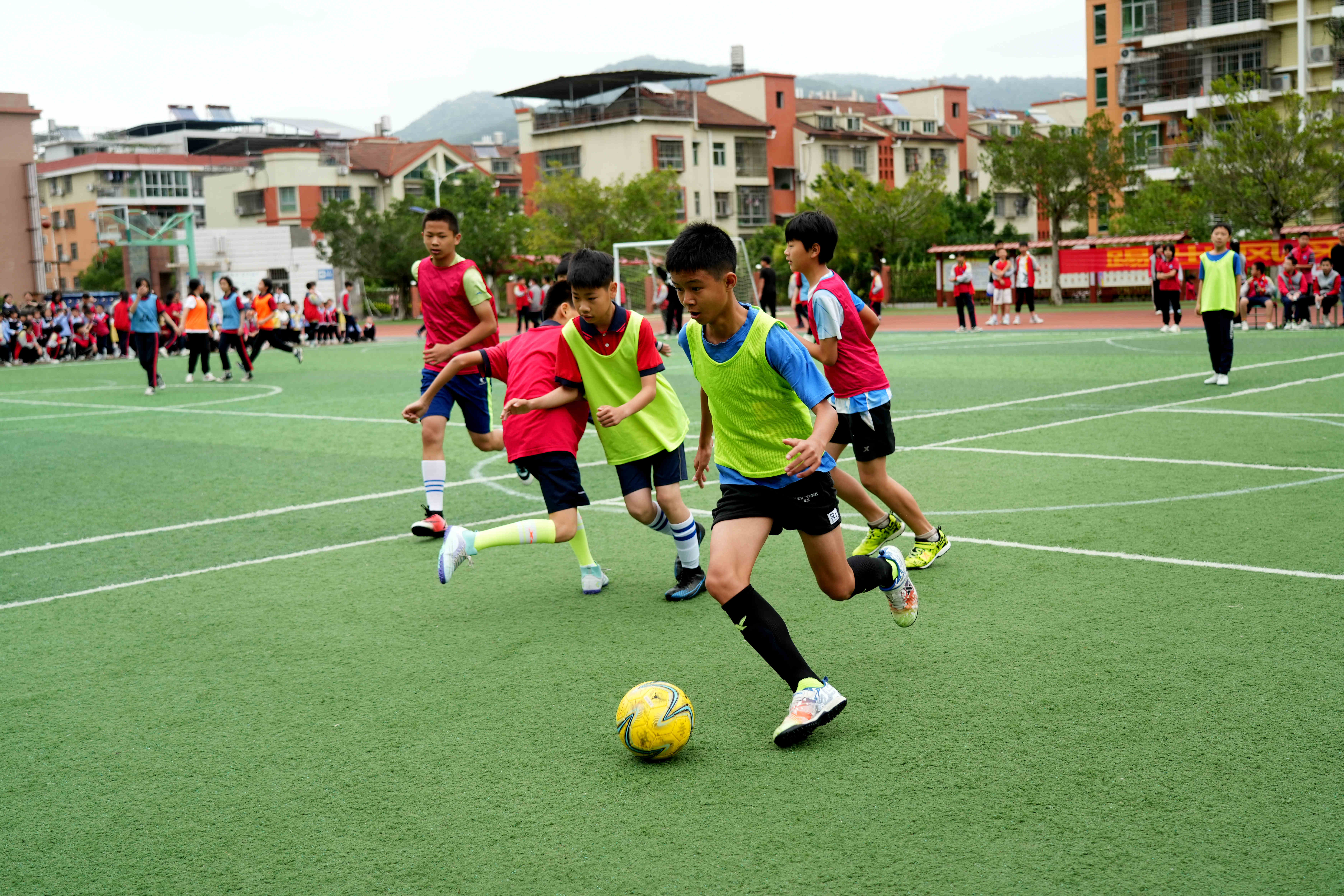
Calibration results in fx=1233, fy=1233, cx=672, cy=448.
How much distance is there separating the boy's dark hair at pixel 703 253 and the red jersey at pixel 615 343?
1.53 metres

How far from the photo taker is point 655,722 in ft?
13.5

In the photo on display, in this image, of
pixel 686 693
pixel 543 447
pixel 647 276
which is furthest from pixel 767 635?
pixel 647 276

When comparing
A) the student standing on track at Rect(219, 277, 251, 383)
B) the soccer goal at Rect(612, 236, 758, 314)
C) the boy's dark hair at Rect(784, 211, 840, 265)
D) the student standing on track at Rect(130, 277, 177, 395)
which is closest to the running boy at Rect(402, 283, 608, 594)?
the boy's dark hair at Rect(784, 211, 840, 265)

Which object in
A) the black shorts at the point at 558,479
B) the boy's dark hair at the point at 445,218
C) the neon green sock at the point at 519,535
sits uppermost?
the boy's dark hair at the point at 445,218

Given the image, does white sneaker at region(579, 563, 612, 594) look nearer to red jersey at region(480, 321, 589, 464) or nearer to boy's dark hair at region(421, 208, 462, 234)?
red jersey at region(480, 321, 589, 464)

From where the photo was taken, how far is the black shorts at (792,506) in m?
4.48

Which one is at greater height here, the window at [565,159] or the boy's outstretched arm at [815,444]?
the window at [565,159]

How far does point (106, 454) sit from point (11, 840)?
10375mm

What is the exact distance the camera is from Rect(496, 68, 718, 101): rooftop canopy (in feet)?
230

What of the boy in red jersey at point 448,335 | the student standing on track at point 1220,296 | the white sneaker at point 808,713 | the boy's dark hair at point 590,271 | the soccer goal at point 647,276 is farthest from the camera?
the soccer goal at point 647,276

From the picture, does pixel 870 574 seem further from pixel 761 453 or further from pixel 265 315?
pixel 265 315

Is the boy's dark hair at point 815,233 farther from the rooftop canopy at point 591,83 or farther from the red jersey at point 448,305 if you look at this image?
the rooftop canopy at point 591,83

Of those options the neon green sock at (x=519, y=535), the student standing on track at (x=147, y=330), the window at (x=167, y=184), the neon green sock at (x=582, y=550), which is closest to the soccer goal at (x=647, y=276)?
the student standing on track at (x=147, y=330)

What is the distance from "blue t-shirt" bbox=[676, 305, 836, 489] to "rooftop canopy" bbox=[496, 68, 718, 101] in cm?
6668
